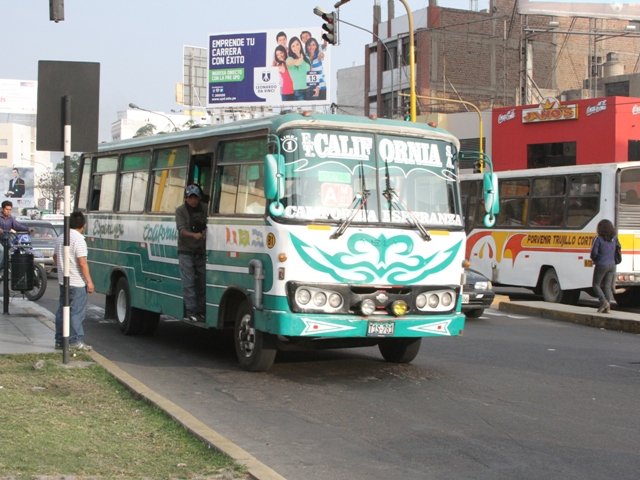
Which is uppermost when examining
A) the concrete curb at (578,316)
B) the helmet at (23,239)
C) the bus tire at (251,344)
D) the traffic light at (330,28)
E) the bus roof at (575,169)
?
the traffic light at (330,28)

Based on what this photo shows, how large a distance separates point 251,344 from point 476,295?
900cm

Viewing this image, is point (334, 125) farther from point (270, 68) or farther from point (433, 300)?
point (270, 68)

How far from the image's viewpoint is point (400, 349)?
12234mm

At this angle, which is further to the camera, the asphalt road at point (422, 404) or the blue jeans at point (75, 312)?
the blue jeans at point (75, 312)

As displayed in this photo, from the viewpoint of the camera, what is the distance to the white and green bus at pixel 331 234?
10.5 metres

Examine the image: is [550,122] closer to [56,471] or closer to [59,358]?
[59,358]

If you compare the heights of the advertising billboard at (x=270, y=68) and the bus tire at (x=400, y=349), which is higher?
the advertising billboard at (x=270, y=68)

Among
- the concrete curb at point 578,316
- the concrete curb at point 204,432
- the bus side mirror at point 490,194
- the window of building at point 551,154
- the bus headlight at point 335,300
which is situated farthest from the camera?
the window of building at point 551,154

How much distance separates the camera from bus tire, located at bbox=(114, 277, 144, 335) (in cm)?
1502

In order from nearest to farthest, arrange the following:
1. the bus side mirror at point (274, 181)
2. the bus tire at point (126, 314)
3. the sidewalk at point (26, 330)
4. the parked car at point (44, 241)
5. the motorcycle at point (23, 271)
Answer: the bus side mirror at point (274, 181)
the sidewalk at point (26, 330)
the bus tire at point (126, 314)
the motorcycle at point (23, 271)
the parked car at point (44, 241)

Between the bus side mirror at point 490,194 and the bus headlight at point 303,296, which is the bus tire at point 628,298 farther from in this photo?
the bus headlight at point 303,296

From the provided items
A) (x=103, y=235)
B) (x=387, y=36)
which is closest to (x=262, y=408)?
(x=103, y=235)

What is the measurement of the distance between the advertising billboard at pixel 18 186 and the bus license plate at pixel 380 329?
73.4 m

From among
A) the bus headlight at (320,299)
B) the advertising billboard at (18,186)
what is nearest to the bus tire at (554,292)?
the bus headlight at (320,299)
